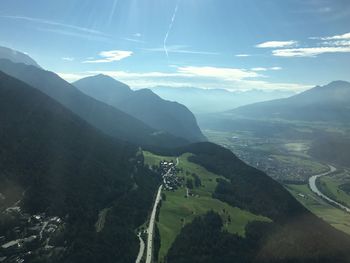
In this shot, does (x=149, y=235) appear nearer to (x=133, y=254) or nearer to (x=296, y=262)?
(x=133, y=254)

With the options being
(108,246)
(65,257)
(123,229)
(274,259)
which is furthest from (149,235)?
(274,259)

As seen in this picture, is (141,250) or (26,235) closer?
(26,235)

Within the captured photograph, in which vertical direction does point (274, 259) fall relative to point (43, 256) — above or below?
below

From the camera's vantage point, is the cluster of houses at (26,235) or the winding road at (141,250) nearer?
the cluster of houses at (26,235)

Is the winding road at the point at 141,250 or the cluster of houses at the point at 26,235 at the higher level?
the cluster of houses at the point at 26,235

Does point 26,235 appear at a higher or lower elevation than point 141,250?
higher

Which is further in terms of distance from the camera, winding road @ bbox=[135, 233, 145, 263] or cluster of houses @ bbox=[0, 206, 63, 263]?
winding road @ bbox=[135, 233, 145, 263]

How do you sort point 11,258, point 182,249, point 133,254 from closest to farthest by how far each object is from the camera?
point 11,258 → point 133,254 → point 182,249

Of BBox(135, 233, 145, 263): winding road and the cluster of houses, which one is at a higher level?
the cluster of houses
